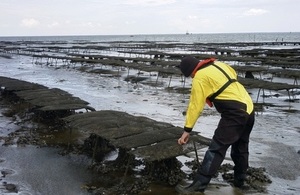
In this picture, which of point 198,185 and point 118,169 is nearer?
point 198,185

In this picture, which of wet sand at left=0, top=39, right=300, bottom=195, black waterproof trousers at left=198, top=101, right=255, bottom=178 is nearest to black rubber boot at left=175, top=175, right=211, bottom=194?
black waterproof trousers at left=198, top=101, right=255, bottom=178

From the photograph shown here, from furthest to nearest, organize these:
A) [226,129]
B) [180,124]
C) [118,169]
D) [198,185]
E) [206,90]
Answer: [180,124] → [118,169] → [198,185] → [226,129] → [206,90]

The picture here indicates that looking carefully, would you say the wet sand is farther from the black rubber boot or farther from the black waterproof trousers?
the black waterproof trousers

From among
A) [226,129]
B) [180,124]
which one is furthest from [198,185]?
[180,124]

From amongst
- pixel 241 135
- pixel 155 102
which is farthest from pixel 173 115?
→ pixel 241 135

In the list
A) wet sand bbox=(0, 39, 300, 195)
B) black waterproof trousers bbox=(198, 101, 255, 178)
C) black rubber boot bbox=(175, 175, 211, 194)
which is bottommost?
wet sand bbox=(0, 39, 300, 195)

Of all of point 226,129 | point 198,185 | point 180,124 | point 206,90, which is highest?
point 206,90

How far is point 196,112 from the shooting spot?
4867mm

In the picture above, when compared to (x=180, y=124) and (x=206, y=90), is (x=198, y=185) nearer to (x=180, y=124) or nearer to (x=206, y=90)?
(x=206, y=90)

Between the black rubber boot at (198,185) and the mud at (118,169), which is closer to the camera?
the black rubber boot at (198,185)

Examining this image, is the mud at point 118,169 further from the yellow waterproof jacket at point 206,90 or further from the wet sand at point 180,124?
the yellow waterproof jacket at point 206,90

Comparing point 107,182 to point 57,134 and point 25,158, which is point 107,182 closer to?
point 25,158

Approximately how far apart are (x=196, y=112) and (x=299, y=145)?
5298mm

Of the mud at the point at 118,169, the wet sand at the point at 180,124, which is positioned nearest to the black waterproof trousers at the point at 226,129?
the wet sand at the point at 180,124
